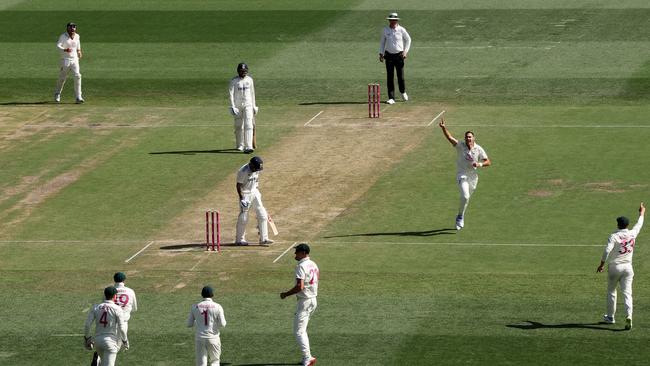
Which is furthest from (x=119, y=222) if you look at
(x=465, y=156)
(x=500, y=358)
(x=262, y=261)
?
(x=500, y=358)

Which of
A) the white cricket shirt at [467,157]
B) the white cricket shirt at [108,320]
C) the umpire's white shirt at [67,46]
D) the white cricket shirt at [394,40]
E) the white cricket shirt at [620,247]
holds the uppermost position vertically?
the white cricket shirt at [394,40]

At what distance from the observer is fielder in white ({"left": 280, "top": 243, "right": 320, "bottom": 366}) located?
26094 millimetres

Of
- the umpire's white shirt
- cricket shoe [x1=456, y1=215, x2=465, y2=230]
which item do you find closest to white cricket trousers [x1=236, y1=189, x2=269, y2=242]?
cricket shoe [x1=456, y1=215, x2=465, y2=230]

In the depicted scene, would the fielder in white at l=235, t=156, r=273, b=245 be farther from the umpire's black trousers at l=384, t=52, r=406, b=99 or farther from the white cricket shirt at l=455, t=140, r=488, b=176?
the umpire's black trousers at l=384, t=52, r=406, b=99

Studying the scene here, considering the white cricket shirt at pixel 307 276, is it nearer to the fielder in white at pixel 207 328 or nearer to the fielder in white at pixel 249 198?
the fielder in white at pixel 207 328

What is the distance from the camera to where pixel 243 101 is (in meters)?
40.9

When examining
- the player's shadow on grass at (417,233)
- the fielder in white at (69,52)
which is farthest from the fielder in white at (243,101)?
the fielder in white at (69,52)

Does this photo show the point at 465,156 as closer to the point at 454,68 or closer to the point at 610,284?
the point at 610,284

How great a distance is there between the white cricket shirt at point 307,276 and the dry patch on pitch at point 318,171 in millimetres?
8224

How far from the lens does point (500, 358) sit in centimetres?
2659

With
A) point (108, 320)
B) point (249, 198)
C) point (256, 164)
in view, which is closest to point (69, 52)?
point (249, 198)

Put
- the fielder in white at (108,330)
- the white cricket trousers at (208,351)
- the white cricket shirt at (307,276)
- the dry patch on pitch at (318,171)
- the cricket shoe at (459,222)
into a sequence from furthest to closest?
the dry patch on pitch at (318,171)
the cricket shoe at (459,222)
the white cricket shirt at (307,276)
the white cricket trousers at (208,351)
the fielder in white at (108,330)

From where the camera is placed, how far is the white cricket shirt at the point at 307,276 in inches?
1033

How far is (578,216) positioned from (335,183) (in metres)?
6.41
